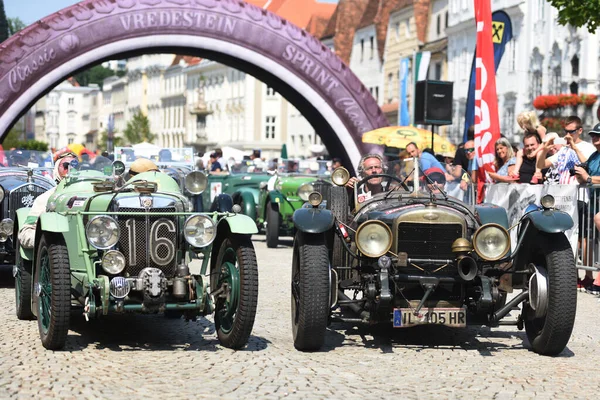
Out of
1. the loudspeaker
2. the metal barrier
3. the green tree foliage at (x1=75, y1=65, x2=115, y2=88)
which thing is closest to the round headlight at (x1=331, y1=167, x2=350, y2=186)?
the metal barrier

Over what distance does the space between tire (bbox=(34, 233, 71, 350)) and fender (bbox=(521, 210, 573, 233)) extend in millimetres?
3316

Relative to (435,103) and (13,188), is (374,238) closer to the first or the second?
(13,188)

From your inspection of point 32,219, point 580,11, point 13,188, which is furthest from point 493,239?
point 580,11

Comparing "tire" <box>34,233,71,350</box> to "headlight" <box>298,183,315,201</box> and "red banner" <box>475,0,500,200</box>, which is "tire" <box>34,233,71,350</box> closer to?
"red banner" <box>475,0,500,200</box>

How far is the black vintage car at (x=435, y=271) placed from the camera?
861 cm

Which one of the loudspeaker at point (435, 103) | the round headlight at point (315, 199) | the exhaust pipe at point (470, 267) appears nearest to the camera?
the exhaust pipe at point (470, 267)

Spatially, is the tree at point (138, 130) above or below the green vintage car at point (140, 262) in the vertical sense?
above

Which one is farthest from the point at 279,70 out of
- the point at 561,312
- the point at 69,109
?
the point at 69,109

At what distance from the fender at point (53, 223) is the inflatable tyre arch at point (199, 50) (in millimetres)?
14443

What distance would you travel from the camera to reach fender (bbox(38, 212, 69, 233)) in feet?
27.9

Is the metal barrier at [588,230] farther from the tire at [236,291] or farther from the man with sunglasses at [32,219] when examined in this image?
the man with sunglasses at [32,219]

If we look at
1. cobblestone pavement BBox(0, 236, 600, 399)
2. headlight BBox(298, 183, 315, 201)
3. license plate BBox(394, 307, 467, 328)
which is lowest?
cobblestone pavement BBox(0, 236, 600, 399)

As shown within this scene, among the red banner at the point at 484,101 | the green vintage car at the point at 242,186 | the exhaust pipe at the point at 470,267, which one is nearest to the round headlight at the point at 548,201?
the exhaust pipe at the point at 470,267

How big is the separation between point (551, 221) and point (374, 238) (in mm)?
1272
